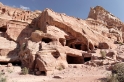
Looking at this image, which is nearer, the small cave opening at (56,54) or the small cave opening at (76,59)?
the small cave opening at (56,54)

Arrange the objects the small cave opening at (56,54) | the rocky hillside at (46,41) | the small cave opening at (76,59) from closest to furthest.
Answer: the rocky hillside at (46,41) < the small cave opening at (56,54) < the small cave opening at (76,59)

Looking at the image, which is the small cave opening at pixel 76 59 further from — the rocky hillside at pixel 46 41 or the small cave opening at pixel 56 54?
the small cave opening at pixel 56 54

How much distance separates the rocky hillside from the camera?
18.7 meters

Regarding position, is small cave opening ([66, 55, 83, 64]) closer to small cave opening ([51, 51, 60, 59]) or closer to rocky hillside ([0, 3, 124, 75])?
rocky hillside ([0, 3, 124, 75])

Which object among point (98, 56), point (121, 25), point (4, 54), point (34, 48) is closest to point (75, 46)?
point (98, 56)

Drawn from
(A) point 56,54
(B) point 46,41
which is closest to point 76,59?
(A) point 56,54

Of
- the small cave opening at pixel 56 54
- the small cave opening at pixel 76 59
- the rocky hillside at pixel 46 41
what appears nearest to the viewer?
the rocky hillside at pixel 46 41

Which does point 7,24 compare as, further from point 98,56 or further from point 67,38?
point 98,56

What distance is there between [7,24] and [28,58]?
9.66 m

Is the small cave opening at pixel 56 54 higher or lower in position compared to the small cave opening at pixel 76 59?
higher

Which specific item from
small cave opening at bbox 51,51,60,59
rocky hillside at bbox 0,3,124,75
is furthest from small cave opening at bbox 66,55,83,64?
small cave opening at bbox 51,51,60,59

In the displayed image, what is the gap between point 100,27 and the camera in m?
36.1

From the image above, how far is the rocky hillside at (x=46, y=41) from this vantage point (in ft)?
61.3

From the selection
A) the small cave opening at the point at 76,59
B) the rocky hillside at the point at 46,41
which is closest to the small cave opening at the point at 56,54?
the rocky hillside at the point at 46,41
